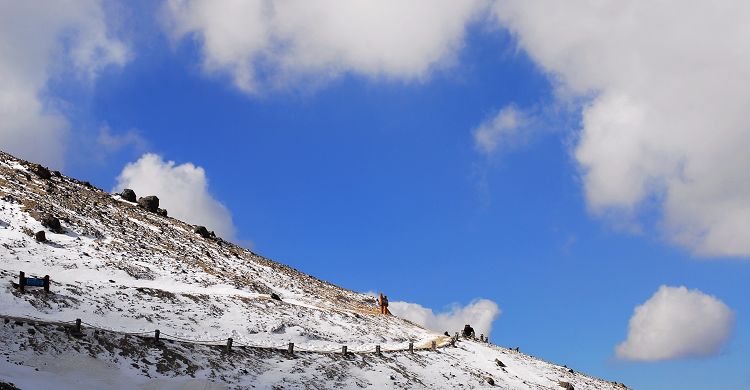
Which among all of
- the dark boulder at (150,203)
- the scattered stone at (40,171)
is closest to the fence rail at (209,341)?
the scattered stone at (40,171)

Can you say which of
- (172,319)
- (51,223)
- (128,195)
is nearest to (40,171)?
(128,195)

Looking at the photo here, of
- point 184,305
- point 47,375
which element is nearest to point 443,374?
point 184,305

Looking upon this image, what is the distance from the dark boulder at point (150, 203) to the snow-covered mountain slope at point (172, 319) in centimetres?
666

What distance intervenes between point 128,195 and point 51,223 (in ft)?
111

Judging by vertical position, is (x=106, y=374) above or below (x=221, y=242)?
below

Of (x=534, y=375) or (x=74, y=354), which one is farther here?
(x=534, y=375)

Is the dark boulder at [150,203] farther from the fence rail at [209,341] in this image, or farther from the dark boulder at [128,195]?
the fence rail at [209,341]

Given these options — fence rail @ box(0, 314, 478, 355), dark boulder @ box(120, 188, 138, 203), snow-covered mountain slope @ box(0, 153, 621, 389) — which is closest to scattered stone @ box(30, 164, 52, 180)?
snow-covered mountain slope @ box(0, 153, 621, 389)

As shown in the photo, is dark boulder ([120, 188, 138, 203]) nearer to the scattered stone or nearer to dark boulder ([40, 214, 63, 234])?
the scattered stone

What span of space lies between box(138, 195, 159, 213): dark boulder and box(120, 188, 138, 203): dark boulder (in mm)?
1187

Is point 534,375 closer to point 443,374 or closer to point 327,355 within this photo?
point 443,374

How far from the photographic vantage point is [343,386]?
136ft

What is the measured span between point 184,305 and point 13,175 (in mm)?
38861

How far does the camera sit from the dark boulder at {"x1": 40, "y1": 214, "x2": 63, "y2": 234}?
198 ft
